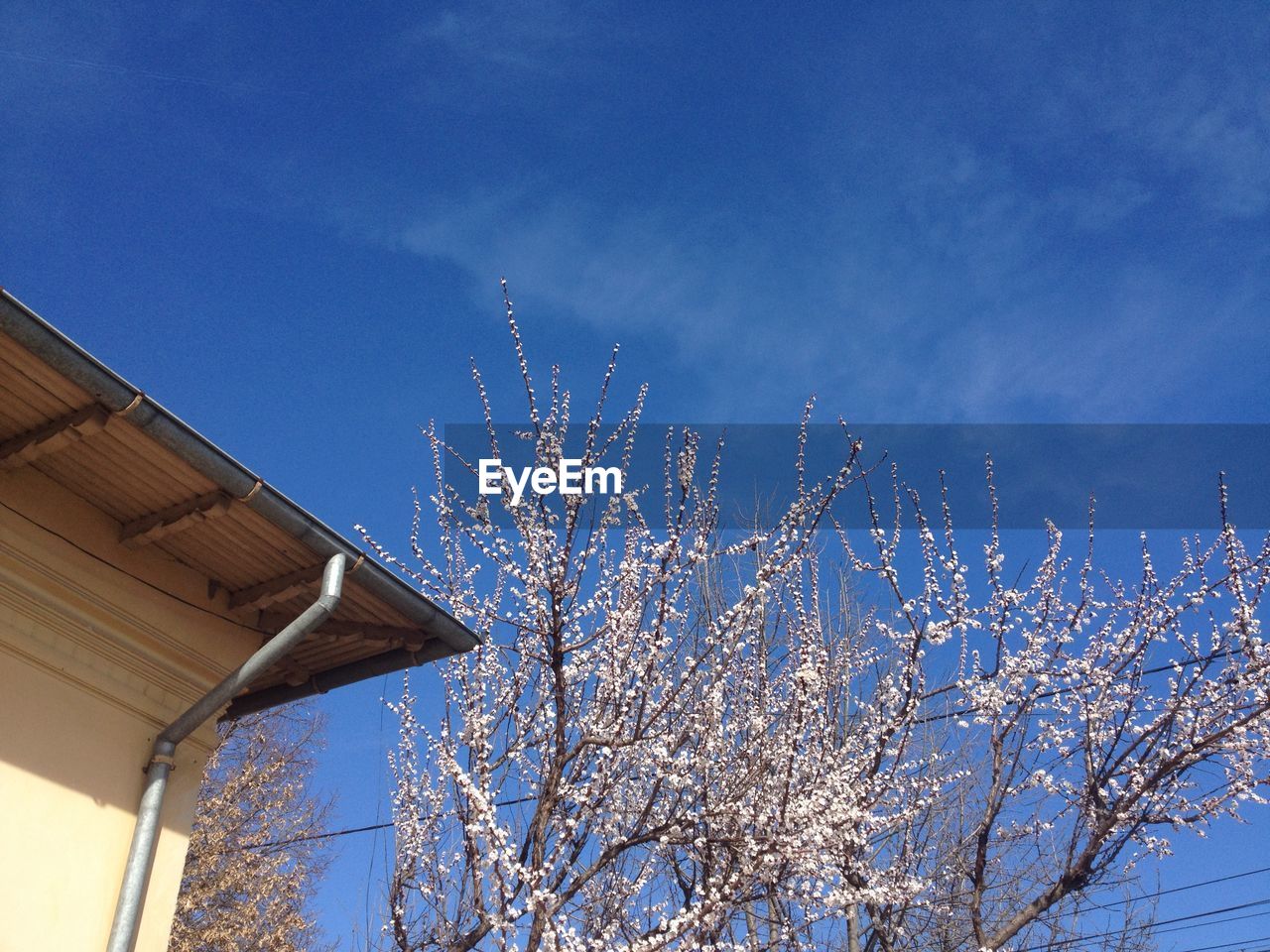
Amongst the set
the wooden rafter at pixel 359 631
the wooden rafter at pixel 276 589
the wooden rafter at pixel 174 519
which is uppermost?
the wooden rafter at pixel 174 519

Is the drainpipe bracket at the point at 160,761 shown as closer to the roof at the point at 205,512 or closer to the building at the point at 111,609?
the building at the point at 111,609

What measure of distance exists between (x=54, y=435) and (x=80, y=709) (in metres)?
1.15

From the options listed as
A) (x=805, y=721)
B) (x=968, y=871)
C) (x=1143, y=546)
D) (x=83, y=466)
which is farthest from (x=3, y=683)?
(x=1143, y=546)

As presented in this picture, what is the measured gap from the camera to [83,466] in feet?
14.2

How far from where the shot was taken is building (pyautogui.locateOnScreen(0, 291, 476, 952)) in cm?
396

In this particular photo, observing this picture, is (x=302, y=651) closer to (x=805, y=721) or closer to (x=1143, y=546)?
(x=805, y=721)

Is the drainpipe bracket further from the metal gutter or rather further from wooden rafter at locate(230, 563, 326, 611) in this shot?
the metal gutter

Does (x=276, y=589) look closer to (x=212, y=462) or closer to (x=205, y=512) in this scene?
(x=205, y=512)

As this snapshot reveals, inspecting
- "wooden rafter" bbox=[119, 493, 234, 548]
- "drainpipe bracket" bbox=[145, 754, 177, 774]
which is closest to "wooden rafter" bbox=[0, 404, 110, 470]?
"wooden rafter" bbox=[119, 493, 234, 548]

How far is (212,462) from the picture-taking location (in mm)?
4160

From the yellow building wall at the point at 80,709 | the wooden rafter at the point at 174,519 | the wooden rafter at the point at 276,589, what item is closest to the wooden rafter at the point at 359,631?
the wooden rafter at the point at 276,589

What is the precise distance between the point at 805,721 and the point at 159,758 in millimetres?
4289

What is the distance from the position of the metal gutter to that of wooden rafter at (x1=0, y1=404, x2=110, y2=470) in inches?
5.1

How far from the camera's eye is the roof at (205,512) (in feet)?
12.7
